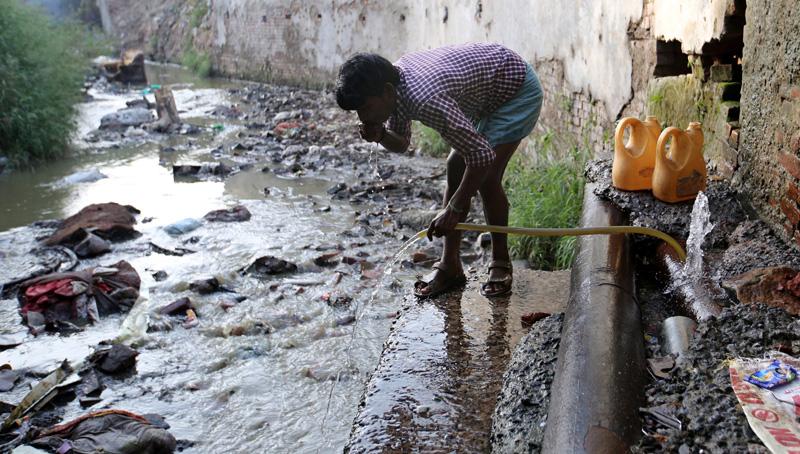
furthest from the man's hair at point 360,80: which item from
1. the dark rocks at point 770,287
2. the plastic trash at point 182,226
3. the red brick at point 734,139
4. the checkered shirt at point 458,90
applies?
the plastic trash at point 182,226

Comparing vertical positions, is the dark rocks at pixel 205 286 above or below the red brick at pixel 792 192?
below

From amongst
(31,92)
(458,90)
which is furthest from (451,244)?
(31,92)

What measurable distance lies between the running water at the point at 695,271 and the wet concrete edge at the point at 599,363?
7.9 inches

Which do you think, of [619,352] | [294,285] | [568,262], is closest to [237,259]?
[294,285]

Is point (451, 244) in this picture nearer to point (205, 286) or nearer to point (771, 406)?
point (771, 406)

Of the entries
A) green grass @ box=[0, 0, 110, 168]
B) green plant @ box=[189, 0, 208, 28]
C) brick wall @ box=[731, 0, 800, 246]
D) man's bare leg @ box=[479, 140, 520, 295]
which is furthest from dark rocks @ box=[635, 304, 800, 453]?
green plant @ box=[189, 0, 208, 28]

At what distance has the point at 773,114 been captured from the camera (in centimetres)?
246

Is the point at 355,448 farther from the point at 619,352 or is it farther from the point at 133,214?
the point at 133,214

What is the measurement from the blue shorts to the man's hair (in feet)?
2.02

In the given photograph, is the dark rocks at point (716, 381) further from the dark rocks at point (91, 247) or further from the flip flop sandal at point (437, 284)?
the dark rocks at point (91, 247)

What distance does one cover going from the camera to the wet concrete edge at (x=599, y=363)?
55.4 inches

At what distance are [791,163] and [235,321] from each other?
2934 mm

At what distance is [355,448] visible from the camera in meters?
1.87

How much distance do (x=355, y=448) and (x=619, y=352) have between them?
0.85 m
